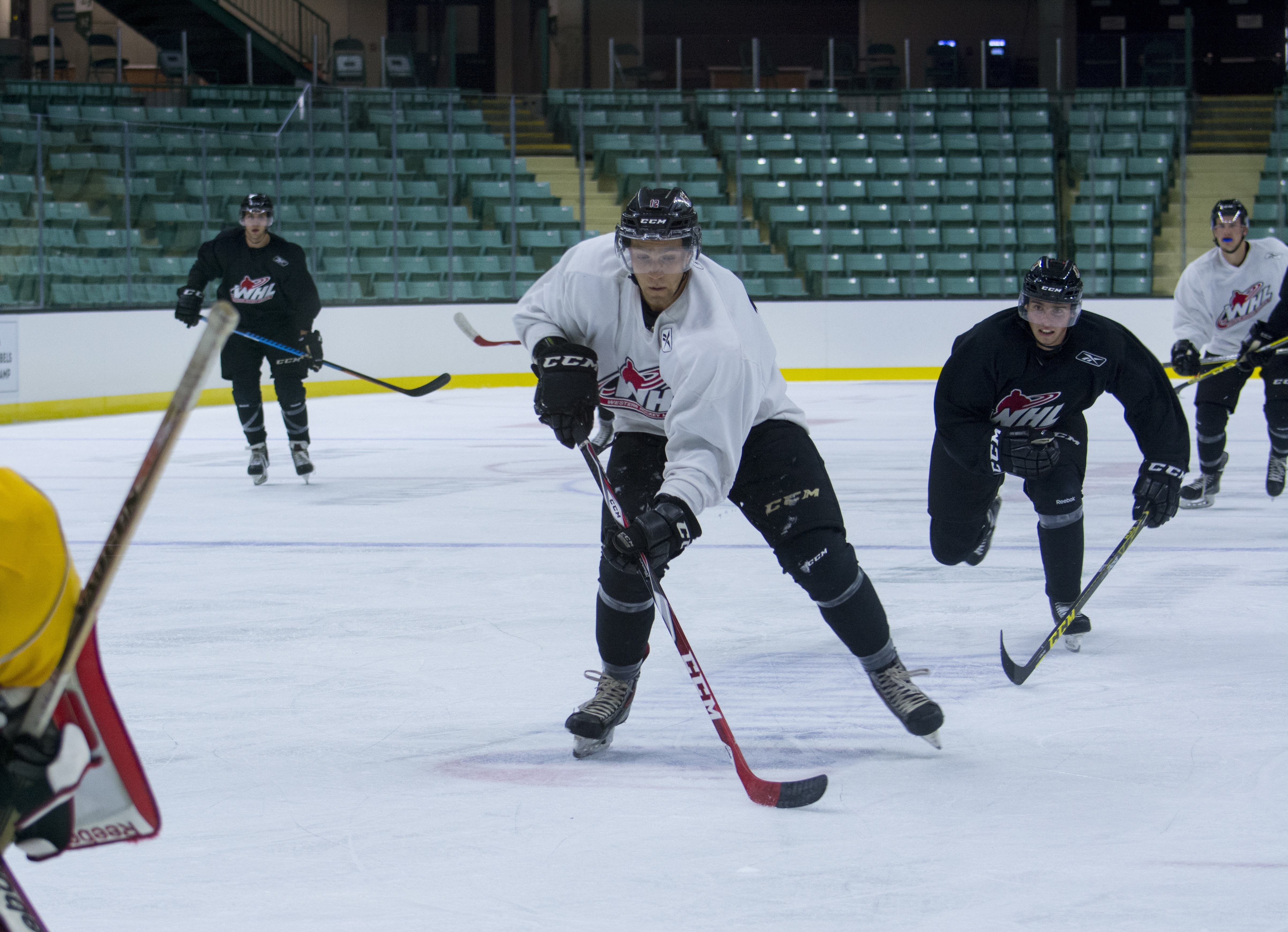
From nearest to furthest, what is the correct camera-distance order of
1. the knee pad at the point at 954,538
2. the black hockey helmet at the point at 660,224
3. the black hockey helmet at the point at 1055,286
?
the black hockey helmet at the point at 660,224
the black hockey helmet at the point at 1055,286
the knee pad at the point at 954,538

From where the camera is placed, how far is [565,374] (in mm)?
2252

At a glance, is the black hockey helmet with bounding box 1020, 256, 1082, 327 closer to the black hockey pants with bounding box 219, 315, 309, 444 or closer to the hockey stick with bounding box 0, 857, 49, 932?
the hockey stick with bounding box 0, 857, 49, 932

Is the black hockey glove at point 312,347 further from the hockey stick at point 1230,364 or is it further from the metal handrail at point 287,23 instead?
the metal handrail at point 287,23

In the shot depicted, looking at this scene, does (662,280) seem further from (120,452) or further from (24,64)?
(24,64)

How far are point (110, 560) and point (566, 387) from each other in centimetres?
115

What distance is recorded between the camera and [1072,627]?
3088mm

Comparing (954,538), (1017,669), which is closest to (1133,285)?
(954,538)

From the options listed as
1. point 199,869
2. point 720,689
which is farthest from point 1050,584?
point 199,869

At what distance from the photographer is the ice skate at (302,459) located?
5.79 m

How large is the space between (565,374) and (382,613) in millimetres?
1367

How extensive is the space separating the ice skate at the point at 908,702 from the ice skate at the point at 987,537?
3.34ft

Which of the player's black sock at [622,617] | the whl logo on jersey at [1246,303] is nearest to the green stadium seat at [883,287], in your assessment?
the whl logo on jersey at [1246,303]

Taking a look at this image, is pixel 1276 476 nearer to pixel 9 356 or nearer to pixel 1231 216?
pixel 1231 216

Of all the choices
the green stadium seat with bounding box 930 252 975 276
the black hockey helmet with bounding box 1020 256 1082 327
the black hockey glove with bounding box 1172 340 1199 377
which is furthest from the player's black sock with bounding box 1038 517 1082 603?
the green stadium seat with bounding box 930 252 975 276
